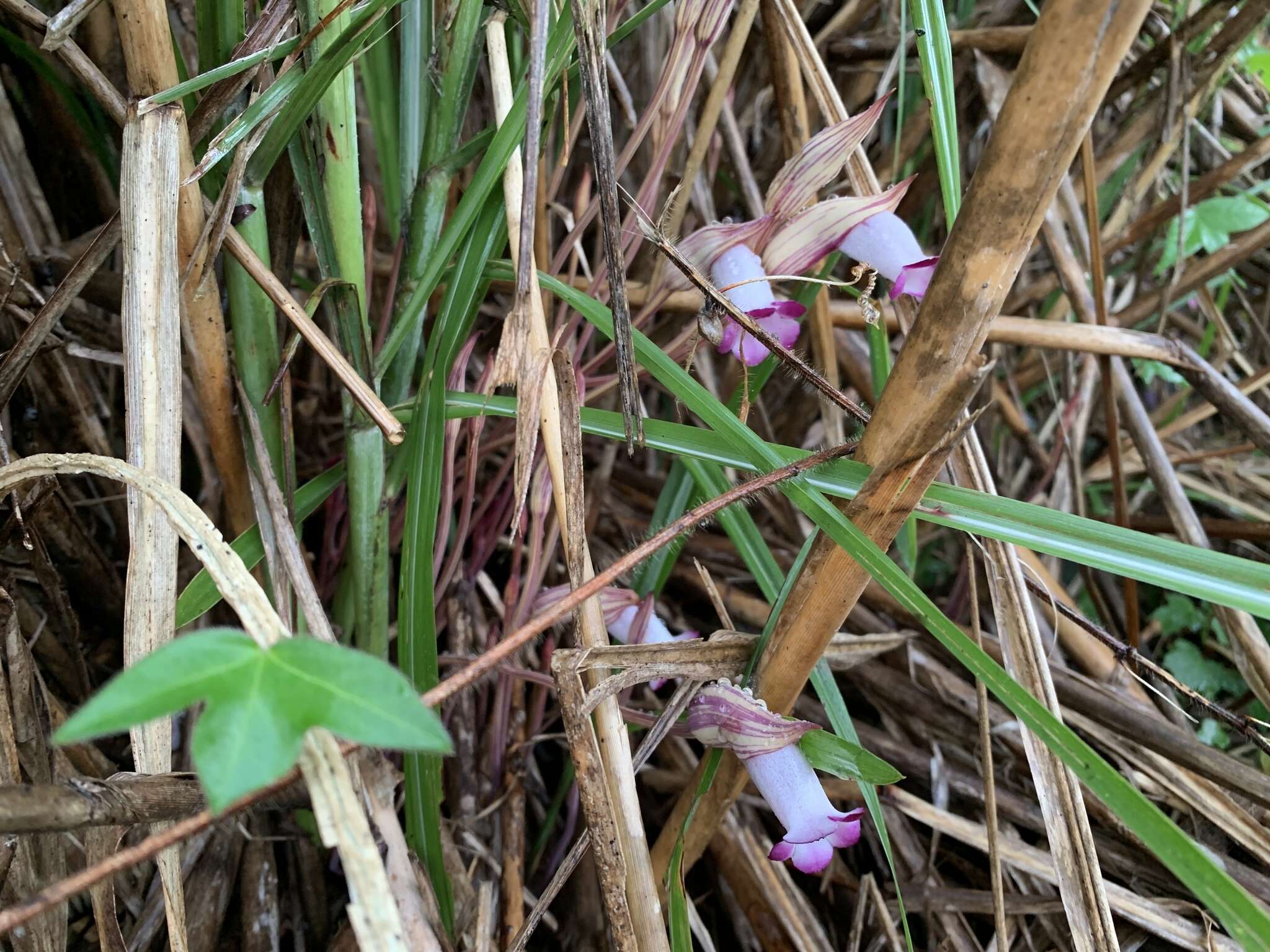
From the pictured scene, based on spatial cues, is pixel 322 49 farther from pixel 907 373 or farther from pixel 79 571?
pixel 79 571

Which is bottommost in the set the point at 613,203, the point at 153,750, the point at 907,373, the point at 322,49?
the point at 153,750

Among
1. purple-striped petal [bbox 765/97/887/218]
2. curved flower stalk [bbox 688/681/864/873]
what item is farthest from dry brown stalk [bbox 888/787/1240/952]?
purple-striped petal [bbox 765/97/887/218]

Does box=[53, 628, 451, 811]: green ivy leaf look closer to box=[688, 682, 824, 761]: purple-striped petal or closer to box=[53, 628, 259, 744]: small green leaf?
box=[53, 628, 259, 744]: small green leaf

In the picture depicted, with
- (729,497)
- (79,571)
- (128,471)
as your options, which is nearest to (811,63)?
(729,497)

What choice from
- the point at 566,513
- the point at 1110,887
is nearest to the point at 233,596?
the point at 566,513

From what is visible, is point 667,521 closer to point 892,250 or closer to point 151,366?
point 892,250

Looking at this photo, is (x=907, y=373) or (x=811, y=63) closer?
(x=907, y=373)
